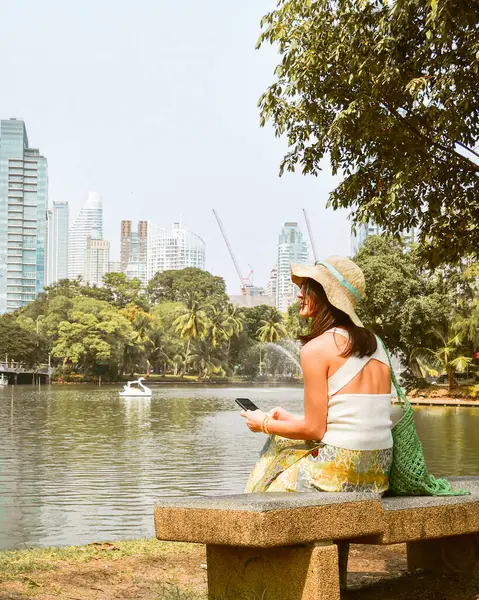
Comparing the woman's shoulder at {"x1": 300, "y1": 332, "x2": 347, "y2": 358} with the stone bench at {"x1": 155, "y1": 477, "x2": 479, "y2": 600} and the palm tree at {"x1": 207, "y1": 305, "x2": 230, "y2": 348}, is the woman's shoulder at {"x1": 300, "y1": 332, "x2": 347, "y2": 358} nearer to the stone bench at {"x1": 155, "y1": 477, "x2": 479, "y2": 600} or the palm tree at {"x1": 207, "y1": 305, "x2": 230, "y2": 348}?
the stone bench at {"x1": 155, "y1": 477, "x2": 479, "y2": 600}

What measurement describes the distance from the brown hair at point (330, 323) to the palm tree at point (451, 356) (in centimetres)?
3765

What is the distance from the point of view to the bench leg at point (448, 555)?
4465 millimetres

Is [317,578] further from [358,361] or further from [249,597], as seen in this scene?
[358,361]

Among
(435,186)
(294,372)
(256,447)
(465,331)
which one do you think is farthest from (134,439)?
(294,372)

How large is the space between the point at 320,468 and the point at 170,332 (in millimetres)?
83724

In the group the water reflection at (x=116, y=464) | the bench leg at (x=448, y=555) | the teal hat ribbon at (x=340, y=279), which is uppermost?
the teal hat ribbon at (x=340, y=279)

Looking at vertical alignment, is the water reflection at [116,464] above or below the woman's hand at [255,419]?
below

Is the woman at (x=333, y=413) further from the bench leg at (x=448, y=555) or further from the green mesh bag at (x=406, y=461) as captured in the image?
the bench leg at (x=448, y=555)

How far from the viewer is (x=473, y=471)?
48.6 ft

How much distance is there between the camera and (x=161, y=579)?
477cm

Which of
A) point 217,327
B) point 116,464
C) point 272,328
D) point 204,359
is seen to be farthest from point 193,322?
point 116,464

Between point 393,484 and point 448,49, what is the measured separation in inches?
195

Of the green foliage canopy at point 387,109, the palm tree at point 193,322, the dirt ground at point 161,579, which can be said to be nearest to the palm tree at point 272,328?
the palm tree at point 193,322

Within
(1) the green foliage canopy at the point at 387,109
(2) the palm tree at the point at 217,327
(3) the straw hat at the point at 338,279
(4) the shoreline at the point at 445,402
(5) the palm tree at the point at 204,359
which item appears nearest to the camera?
(3) the straw hat at the point at 338,279
